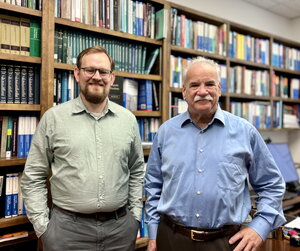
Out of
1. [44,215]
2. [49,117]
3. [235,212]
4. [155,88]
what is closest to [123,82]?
[155,88]

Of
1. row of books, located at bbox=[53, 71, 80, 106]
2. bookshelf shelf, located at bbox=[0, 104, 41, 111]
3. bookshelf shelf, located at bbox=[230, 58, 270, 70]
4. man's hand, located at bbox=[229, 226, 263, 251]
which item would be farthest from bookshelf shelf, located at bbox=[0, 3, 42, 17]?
bookshelf shelf, located at bbox=[230, 58, 270, 70]

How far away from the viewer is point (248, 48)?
2.87m

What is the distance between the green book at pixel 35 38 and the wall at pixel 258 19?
4.67ft

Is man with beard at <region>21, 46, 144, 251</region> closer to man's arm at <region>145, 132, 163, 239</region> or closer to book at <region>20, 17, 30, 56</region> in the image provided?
man's arm at <region>145, 132, 163, 239</region>

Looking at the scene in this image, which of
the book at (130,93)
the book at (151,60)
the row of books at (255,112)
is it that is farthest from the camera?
the row of books at (255,112)

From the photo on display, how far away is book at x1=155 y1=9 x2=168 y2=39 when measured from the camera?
210 cm

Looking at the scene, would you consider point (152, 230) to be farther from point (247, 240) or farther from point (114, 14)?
point (114, 14)

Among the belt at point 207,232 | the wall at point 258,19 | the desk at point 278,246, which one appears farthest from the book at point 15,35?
the desk at point 278,246

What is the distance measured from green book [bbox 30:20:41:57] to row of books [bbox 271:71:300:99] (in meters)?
2.50

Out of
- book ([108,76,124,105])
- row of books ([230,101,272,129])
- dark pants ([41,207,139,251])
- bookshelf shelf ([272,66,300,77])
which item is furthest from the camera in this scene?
bookshelf shelf ([272,66,300,77])

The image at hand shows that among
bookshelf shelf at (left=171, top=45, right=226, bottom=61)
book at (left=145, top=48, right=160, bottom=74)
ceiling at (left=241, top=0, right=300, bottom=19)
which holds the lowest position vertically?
book at (left=145, top=48, right=160, bottom=74)

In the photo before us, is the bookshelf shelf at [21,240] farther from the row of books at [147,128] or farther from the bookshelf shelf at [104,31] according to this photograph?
the bookshelf shelf at [104,31]

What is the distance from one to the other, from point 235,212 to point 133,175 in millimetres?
701

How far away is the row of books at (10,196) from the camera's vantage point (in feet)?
5.33
